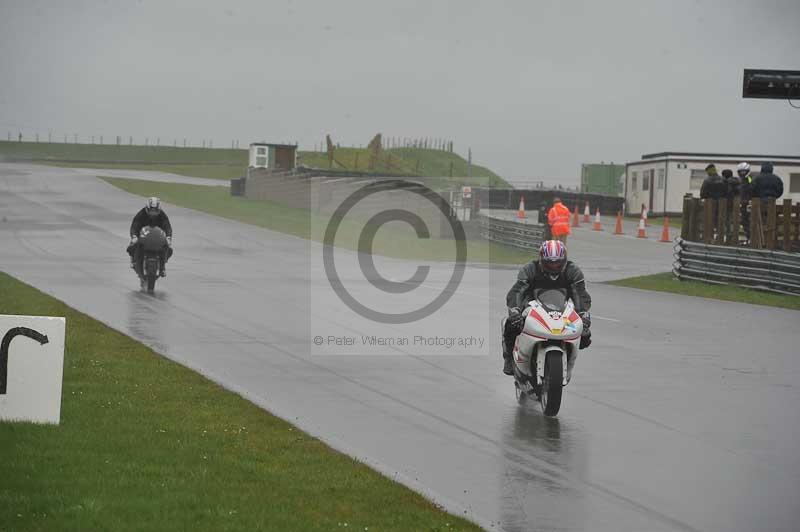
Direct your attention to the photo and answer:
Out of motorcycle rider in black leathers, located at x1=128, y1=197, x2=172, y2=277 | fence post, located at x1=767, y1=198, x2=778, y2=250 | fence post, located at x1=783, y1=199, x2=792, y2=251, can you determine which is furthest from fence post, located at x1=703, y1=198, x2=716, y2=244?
motorcycle rider in black leathers, located at x1=128, y1=197, x2=172, y2=277

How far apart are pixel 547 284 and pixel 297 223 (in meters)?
38.9

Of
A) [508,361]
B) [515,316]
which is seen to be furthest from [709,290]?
[515,316]

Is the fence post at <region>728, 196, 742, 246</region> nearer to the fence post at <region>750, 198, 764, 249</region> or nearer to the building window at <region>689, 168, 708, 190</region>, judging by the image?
the fence post at <region>750, 198, 764, 249</region>

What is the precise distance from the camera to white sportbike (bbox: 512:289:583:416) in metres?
11.8

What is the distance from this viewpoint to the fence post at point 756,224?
90.2ft

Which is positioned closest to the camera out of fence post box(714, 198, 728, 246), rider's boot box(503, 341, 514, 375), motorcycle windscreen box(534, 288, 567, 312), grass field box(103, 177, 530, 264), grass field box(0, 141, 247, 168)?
motorcycle windscreen box(534, 288, 567, 312)

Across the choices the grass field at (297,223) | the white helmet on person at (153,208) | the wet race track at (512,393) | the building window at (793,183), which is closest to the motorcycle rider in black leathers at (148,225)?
the white helmet on person at (153,208)

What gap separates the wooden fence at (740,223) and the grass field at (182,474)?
696 inches

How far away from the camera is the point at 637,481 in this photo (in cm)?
903

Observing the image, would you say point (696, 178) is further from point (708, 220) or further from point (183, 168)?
point (183, 168)

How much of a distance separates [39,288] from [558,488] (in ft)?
→ 56.9

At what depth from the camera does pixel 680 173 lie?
56.7 metres

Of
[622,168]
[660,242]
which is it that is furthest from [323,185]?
[622,168]
